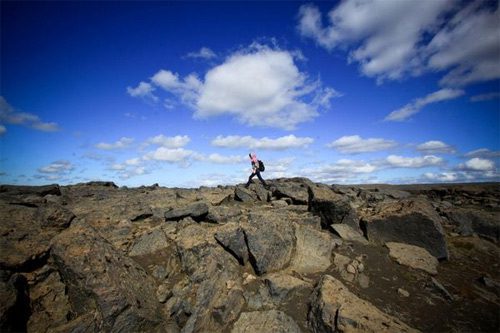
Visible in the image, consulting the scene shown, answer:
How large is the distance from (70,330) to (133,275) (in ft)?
7.45

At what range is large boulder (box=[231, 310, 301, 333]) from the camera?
25.1 feet

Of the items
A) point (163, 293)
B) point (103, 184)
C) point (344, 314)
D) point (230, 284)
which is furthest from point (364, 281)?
point (103, 184)

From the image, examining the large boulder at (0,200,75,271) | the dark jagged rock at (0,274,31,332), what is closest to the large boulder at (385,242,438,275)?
the dark jagged rock at (0,274,31,332)

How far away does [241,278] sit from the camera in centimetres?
993

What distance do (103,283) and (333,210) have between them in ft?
34.9

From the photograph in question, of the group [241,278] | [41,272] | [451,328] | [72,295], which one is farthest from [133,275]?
[451,328]

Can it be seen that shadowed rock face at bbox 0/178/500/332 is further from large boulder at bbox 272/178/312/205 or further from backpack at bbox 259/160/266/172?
backpack at bbox 259/160/266/172

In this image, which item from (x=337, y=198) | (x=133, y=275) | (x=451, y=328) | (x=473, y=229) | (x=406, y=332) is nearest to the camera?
(x=406, y=332)

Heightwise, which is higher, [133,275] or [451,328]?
[133,275]

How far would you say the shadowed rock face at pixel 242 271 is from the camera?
7535mm

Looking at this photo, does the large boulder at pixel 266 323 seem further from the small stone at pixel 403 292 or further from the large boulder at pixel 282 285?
the small stone at pixel 403 292

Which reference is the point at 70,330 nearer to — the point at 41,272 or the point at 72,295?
the point at 72,295

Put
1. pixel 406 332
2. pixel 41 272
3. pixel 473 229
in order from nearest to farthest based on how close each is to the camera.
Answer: pixel 406 332
pixel 41 272
pixel 473 229

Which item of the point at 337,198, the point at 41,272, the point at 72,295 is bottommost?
the point at 72,295
